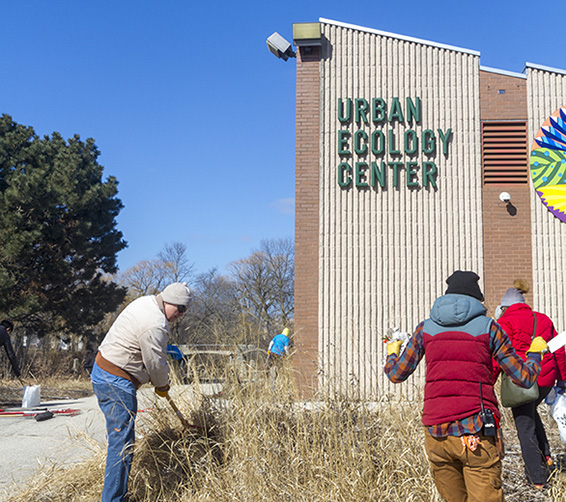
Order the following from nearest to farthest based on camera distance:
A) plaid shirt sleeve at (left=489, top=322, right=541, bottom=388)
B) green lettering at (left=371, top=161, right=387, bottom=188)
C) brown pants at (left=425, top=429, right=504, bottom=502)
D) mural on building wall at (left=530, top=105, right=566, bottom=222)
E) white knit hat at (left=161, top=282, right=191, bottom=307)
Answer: brown pants at (left=425, top=429, right=504, bottom=502)
plaid shirt sleeve at (left=489, top=322, right=541, bottom=388)
white knit hat at (left=161, top=282, right=191, bottom=307)
mural on building wall at (left=530, top=105, right=566, bottom=222)
green lettering at (left=371, top=161, right=387, bottom=188)

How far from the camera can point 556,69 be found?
1268 centimetres

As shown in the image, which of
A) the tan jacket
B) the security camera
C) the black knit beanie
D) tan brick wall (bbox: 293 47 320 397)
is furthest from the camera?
the security camera

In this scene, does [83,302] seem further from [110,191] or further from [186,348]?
[186,348]

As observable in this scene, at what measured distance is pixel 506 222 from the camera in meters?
12.4

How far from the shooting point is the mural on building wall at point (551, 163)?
1234 centimetres

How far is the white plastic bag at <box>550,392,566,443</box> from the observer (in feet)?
16.4

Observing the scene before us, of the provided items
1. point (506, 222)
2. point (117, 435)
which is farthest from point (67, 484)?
point (506, 222)

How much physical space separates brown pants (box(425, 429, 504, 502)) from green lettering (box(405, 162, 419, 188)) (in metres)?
9.39

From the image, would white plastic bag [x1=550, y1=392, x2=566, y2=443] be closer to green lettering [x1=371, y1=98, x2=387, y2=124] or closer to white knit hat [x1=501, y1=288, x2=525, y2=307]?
white knit hat [x1=501, y1=288, x2=525, y2=307]

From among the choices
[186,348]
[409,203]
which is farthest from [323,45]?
[186,348]

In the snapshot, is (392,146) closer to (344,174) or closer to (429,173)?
(429,173)

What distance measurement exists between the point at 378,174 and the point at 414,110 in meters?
1.60

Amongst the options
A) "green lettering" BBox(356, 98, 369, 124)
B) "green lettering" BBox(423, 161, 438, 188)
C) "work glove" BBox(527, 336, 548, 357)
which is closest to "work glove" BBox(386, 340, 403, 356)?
"work glove" BBox(527, 336, 548, 357)

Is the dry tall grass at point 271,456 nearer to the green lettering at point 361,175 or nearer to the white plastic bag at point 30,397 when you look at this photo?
the white plastic bag at point 30,397
